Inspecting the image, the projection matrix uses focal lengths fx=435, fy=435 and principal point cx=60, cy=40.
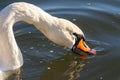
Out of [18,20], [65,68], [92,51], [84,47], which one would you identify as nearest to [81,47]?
[84,47]

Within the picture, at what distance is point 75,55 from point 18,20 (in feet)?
4.94

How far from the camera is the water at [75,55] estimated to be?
791 centimetres

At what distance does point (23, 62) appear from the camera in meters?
8.10

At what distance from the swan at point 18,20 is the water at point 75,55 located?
35cm

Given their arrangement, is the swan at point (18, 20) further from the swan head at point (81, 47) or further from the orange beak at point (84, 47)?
the orange beak at point (84, 47)

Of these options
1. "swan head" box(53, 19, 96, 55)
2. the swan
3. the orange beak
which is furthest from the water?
the swan

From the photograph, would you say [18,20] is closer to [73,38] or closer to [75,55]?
[73,38]

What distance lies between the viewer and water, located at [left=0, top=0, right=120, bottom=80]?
7.91 m

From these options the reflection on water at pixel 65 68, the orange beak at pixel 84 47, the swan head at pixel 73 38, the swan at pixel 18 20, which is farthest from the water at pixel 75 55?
the swan at pixel 18 20

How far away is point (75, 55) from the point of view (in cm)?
850

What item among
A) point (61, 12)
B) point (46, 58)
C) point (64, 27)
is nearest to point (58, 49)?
point (46, 58)

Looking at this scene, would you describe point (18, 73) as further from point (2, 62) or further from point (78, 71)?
point (78, 71)

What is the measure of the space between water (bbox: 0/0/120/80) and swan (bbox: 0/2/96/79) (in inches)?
13.9

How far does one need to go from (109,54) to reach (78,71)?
79cm
